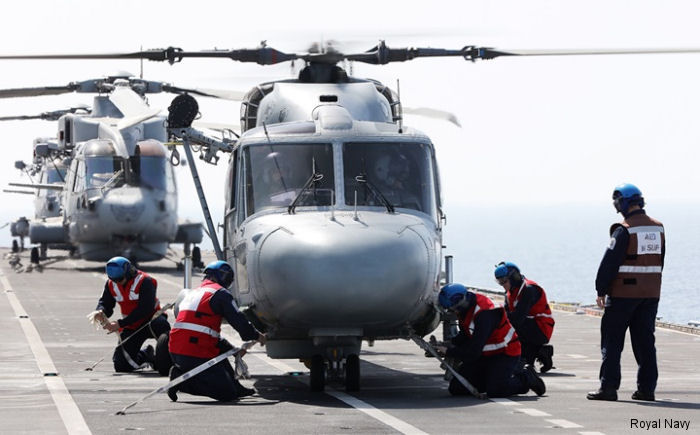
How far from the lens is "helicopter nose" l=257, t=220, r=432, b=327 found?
45.7 feet

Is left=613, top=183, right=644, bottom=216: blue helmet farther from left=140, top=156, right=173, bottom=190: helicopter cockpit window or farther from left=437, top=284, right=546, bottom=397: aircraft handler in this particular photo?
left=140, top=156, right=173, bottom=190: helicopter cockpit window

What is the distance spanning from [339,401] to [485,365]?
162 cm

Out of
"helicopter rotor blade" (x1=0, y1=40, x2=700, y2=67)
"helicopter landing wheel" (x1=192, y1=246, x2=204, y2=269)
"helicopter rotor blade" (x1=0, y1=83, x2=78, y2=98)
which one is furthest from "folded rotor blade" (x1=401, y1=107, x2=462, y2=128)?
"helicopter landing wheel" (x1=192, y1=246, x2=204, y2=269)

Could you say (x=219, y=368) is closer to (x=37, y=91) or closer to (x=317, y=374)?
(x=317, y=374)

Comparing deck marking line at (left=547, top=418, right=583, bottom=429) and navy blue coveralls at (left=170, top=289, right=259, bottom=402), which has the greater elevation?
navy blue coveralls at (left=170, top=289, right=259, bottom=402)

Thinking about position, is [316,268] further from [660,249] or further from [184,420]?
[660,249]

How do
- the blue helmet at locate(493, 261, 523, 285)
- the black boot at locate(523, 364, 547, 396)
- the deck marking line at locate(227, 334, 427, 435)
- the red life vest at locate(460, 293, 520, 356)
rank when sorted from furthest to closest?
the blue helmet at locate(493, 261, 523, 285)
the red life vest at locate(460, 293, 520, 356)
the black boot at locate(523, 364, 547, 396)
the deck marking line at locate(227, 334, 427, 435)

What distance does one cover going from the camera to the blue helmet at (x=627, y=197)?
1461cm

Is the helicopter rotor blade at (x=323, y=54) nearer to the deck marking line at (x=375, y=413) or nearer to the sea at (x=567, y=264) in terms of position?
the deck marking line at (x=375, y=413)

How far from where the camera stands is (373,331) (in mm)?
14703

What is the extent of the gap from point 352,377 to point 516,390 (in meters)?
1.70

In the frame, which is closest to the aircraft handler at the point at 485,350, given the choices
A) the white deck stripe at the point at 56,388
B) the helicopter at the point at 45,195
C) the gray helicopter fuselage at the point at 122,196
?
the white deck stripe at the point at 56,388

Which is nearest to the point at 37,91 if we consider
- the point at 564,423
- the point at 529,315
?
the point at 529,315

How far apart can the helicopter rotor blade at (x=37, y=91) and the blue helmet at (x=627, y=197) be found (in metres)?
20.2
